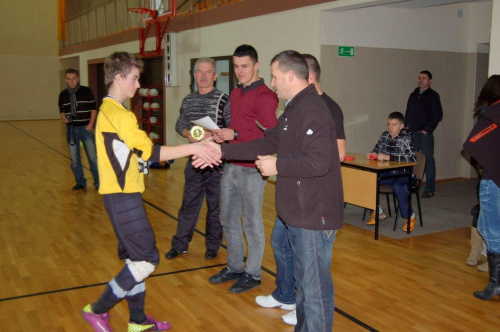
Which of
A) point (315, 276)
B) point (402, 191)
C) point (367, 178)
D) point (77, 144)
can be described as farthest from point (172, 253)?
point (77, 144)

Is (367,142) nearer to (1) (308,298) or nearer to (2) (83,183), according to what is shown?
(2) (83,183)

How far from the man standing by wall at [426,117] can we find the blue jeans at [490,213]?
3764 millimetres

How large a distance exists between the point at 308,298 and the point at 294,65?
46.9 inches

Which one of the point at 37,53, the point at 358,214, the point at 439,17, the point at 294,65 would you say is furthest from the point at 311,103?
the point at 37,53

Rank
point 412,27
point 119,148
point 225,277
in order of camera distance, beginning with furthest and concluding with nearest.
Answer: point 412,27, point 225,277, point 119,148

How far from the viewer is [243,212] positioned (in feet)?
12.0

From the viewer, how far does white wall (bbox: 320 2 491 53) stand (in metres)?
7.25

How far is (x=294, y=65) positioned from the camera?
2.51 meters

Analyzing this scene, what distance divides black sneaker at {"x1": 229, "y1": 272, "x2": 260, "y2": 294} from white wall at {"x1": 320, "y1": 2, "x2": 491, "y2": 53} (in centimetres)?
436

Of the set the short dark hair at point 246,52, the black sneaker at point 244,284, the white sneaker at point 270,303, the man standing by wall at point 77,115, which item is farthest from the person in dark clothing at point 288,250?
the man standing by wall at point 77,115

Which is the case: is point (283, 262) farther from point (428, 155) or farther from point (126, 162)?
point (428, 155)

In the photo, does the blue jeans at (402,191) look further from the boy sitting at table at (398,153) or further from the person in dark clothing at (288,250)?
the person in dark clothing at (288,250)

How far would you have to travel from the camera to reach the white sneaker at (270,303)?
3436 millimetres

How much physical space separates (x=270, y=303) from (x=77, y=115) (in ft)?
16.4
